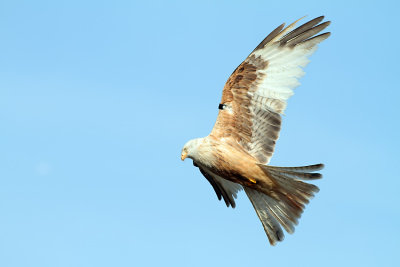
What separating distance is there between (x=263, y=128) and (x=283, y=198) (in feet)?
4.07

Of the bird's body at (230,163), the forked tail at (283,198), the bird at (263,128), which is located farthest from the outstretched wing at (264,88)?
the forked tail at (283,198)

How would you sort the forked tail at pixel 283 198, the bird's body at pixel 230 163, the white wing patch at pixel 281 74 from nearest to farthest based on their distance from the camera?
the forked tail at pixel 283 198
the bird's body at pixel 230 163
the white wing patch at pixel 281 74

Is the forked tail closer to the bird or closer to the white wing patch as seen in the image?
the bird

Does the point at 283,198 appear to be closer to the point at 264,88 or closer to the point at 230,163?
the point at 230,163

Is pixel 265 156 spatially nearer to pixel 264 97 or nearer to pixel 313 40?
pixel 264 97

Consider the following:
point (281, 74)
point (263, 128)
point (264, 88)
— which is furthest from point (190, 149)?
point (281, 74)

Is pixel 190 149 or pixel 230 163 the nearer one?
pixel 230 163

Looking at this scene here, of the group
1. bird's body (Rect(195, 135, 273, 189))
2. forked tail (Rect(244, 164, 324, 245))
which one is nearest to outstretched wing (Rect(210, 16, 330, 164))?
bird's body (Rect(195, 135, 273, 189))

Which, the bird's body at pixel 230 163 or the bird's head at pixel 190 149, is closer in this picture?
the bird's body at pixel 230 163

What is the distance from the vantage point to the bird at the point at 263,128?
32.6 ft

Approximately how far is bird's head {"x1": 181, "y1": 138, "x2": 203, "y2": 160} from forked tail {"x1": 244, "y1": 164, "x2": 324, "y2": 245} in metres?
1.15

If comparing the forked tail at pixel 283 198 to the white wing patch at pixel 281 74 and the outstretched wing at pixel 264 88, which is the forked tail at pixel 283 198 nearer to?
the outstretched wing at pixel 264 88

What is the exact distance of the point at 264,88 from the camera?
10.2m

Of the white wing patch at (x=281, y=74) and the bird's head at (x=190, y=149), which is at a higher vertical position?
the white wing patch at (x=281, y=74)
